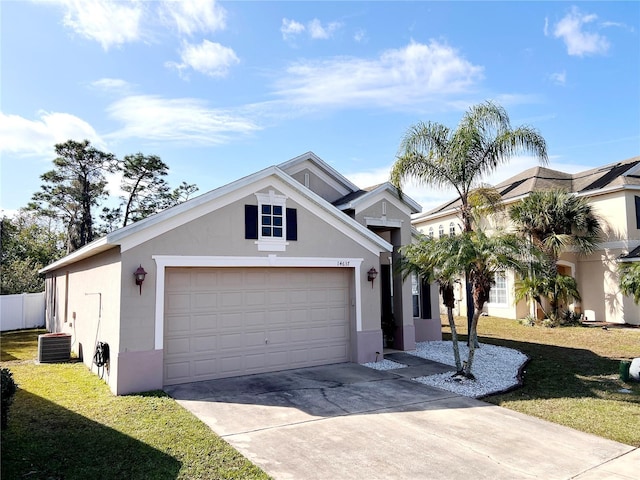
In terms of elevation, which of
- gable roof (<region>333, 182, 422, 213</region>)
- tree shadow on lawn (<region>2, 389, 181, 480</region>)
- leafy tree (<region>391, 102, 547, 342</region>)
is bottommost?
tree shadow on lawn (<region>2, 389, 181, 480</region>)

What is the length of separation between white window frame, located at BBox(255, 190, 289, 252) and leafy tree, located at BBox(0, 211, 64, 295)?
2354 cm

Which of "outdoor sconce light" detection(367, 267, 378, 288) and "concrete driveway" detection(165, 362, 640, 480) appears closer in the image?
"concrete driveway" detection(165, 362, 640, 480)

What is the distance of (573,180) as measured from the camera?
76.5 feet

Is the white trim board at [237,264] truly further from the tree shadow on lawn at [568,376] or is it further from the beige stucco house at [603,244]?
the beige stucco house at [603,244]

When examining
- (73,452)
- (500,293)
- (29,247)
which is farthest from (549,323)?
(29,247)

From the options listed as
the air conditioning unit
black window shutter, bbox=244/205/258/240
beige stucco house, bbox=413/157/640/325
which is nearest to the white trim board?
black window shutter, bbox=244/205/258/240

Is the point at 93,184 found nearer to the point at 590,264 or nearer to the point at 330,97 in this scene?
the point at 330,97

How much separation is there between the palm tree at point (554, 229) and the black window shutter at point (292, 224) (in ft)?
43.1

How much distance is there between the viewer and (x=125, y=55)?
1034 cm

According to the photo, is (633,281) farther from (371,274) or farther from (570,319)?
(371,274)

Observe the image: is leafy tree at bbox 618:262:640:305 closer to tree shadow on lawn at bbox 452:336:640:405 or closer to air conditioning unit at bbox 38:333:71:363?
tree shadow on lawn at bbox 452:336:640:405

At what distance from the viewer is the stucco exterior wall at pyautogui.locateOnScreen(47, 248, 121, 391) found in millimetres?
8242

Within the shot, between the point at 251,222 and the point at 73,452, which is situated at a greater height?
the point at 251,222

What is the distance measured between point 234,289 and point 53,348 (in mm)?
6071
